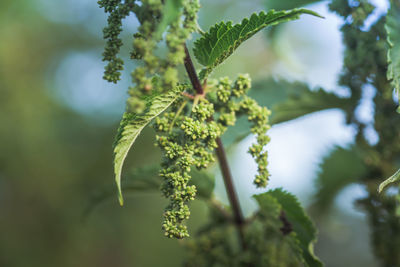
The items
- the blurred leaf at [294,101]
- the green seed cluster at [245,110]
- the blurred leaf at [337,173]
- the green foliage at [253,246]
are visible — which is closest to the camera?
the green seed cluster at [245,110]

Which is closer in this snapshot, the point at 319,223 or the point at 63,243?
the point at 319,223

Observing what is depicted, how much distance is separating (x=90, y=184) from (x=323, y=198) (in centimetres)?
254

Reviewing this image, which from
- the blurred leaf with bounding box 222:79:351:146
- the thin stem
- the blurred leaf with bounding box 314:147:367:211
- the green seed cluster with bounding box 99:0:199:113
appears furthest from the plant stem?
the blurred leaf with bounding box 314:147:367:211

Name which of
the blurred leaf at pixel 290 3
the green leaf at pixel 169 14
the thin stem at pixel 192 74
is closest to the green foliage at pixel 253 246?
the thin stem at pixel 192 74

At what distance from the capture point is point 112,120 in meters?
4.18

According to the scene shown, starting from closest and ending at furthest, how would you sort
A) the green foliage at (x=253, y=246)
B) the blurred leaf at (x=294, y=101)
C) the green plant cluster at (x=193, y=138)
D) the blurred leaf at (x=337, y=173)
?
the green plant cluster at (x=193, y=138) < the green foliage at (x=253, y=246) < the blurred leaf at (x=294, y=101) < the blurred leaf at (x=337, y=173)

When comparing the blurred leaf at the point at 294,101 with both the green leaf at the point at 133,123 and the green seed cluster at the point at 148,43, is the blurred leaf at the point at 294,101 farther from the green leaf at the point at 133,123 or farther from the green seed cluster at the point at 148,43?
the green seed cluster at the point at 148,43

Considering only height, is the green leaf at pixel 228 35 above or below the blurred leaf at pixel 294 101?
above

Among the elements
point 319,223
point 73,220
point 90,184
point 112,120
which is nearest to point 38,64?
point 112,120

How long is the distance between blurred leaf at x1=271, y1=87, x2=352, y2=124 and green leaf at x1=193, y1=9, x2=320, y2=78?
59cm

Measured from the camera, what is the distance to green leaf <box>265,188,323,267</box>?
3.81ft

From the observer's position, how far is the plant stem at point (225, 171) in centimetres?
101

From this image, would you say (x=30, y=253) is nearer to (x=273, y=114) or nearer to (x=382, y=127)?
(x=273, y=114)

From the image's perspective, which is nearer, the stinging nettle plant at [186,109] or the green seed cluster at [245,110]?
the stinging nettle plant at [186,109]
